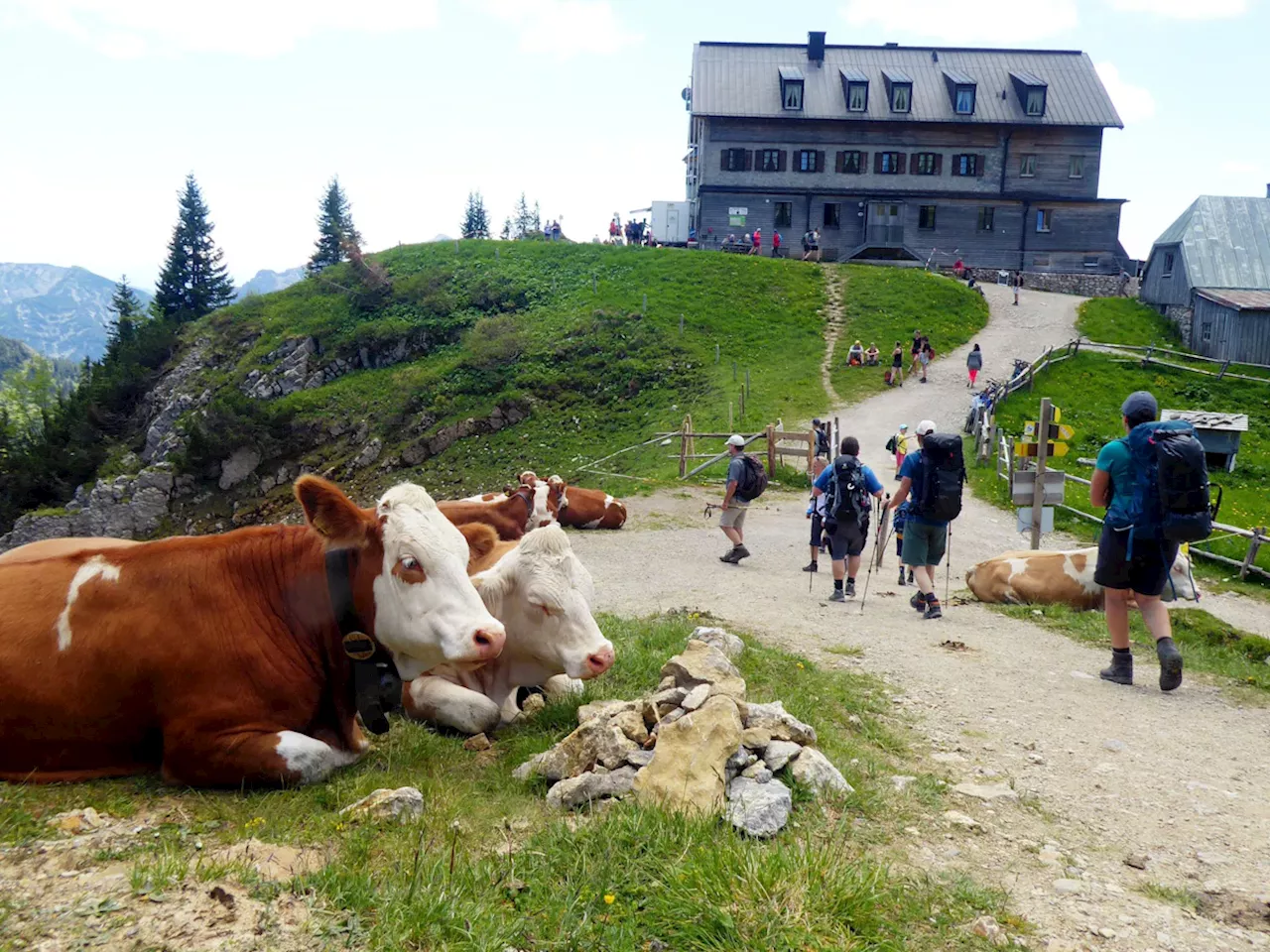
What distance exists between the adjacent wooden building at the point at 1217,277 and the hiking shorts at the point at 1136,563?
120 ft

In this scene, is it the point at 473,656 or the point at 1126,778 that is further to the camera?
the point at 1126,778

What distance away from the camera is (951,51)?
58.4 m

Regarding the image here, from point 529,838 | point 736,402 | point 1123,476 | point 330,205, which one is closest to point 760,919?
point 529,838

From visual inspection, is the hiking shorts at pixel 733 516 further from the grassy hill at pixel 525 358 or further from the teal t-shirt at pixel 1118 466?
the grassy hill at pixel 525 358

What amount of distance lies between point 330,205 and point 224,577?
8007 cm

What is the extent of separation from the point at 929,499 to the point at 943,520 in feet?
1.00

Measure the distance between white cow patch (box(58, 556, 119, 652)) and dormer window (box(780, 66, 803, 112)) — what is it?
2158 inches

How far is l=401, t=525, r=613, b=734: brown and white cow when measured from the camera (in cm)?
599

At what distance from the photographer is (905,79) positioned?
181 feet

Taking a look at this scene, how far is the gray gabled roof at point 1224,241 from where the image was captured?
42594 mm

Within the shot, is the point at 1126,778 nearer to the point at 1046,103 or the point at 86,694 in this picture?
the point at 86,694

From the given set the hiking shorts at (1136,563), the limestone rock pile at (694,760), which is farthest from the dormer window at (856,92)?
the limestone rock pile at (694,760)

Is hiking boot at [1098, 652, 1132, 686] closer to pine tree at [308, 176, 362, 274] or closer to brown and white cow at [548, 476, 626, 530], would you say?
brown and white cow at [548, 476, 626, 530]

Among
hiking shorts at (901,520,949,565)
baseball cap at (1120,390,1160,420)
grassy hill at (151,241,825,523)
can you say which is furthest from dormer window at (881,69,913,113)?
baseball cap at (1120,390,1160,420)
